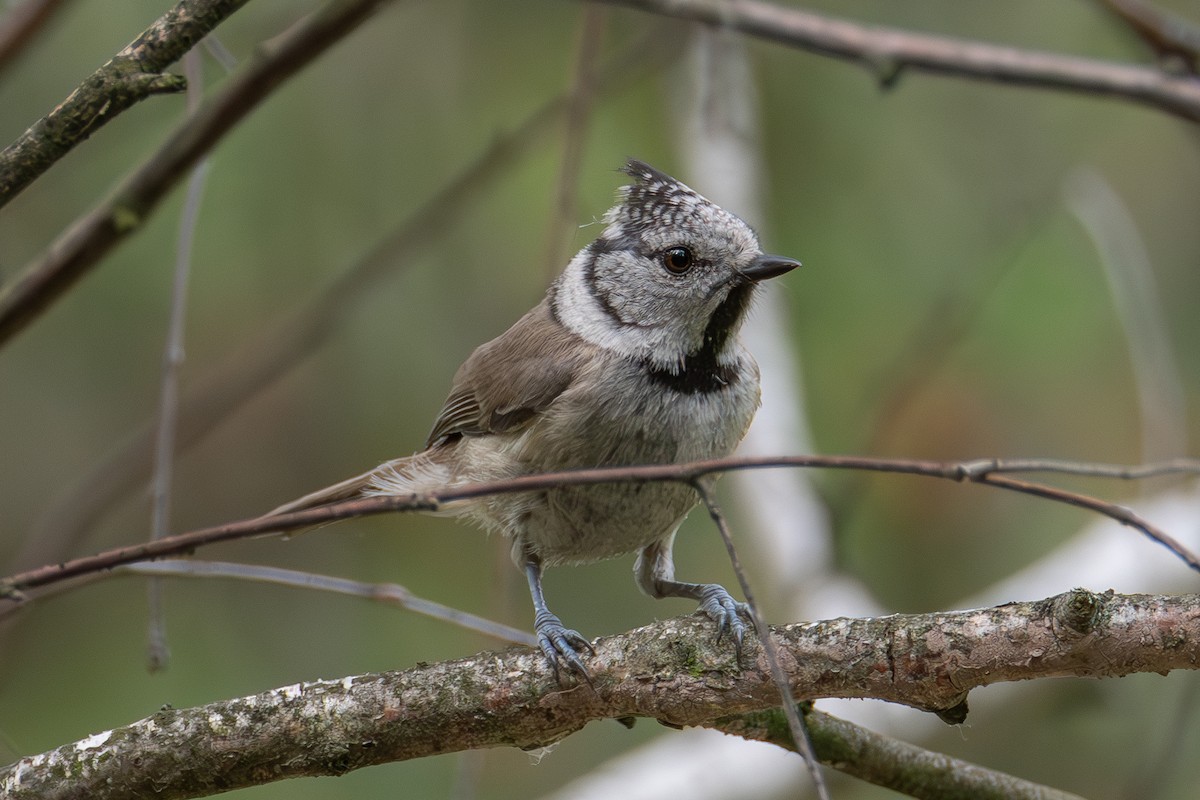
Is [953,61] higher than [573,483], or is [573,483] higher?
[953,61]

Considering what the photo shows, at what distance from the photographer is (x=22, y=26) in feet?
8.01

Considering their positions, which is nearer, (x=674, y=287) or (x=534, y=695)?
(x=534, y=695)

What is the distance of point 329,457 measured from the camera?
6.00 metres

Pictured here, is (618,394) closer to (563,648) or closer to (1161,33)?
(563,648)

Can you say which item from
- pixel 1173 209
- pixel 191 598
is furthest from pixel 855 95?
pixel 191 598

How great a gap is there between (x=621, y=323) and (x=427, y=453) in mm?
804

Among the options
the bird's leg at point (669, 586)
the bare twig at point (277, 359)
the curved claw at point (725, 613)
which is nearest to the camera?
the curved claw at point (725, 613)

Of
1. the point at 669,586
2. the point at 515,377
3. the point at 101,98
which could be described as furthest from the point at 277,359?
the point at 101,98

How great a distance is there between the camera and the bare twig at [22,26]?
244 centimetres

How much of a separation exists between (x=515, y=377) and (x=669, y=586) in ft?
2.55

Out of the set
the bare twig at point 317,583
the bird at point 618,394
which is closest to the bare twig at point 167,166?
the bare twig at point 317,583

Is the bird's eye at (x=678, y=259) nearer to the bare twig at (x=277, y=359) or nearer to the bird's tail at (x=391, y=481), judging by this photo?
the bare twig at (x=277, y=359)

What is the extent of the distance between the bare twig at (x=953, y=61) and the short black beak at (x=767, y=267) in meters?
0.58

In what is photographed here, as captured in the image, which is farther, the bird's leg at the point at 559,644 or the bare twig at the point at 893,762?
the bare twig at the point at 893,762
